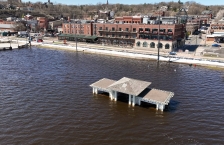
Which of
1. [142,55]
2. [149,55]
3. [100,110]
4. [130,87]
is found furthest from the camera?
[142,55]

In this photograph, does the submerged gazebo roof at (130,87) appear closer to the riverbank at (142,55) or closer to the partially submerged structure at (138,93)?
the partially submerged structure at (138,93)

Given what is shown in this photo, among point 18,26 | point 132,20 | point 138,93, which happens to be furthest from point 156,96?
point 18,26

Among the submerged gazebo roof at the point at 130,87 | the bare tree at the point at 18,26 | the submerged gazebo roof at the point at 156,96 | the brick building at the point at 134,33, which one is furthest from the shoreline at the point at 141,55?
the bare tree at the point at 18,26

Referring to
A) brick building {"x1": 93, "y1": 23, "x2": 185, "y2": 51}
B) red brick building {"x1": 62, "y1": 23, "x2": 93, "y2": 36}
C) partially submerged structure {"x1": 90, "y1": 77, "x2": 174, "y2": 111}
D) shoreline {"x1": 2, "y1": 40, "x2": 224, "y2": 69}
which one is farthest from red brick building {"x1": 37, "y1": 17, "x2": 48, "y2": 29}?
partially submerged structure {"x1": 90, "y1": 77, "x2": 174, "y2": 111}

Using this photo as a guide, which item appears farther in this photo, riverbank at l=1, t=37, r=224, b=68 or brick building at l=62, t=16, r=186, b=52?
brick building at l=62, t=16, r=186, b=52

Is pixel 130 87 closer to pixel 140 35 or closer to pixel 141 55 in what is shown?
pixel 141 55

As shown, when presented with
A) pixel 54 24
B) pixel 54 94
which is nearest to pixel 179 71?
pixel 54 94

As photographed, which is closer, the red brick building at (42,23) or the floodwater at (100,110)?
the floodwater at (100,110)

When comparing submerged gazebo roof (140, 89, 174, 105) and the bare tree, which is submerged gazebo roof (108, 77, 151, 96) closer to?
submerged gazebo roof (140, 89, 174, 105)

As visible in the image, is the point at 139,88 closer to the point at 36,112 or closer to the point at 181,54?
the point at 36,112
